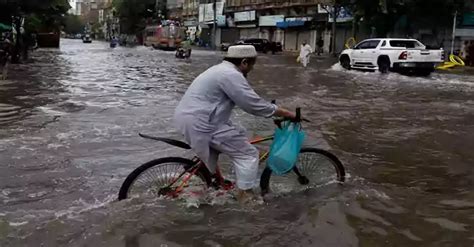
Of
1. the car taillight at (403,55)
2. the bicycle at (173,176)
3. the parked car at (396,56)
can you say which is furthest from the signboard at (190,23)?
the bicycle at (173,176)

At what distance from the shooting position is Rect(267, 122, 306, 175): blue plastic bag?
17.0 ft

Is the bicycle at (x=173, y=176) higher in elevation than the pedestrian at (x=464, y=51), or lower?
lower

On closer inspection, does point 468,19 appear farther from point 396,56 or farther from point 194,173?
point 194,173

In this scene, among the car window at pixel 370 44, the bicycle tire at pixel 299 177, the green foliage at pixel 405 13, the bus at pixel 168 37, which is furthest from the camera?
the bus at pixel 168 37

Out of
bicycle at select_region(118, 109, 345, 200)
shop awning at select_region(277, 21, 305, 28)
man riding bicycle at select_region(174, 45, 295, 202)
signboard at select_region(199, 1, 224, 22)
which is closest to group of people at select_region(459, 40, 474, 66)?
shop awning at select_region(277, 21, 305, 28)

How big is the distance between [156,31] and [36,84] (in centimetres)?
4559

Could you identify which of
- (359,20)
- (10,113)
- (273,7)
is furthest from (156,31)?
(10,113)

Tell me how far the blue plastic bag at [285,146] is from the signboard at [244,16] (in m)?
63.6

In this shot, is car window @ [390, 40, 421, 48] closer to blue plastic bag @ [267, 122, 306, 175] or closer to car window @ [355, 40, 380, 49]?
car window @ [355, 40, 380, 49]

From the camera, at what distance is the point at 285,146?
518 centimetres

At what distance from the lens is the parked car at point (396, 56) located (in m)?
23.8

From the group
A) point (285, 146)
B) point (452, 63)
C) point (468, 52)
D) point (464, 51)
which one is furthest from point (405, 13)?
point (285, 146)

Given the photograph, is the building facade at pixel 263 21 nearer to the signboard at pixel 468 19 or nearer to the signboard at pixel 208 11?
the signboard at pixel 208 11

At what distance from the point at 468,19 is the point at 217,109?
1382 inches
